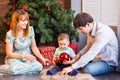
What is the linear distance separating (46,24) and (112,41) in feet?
3.05

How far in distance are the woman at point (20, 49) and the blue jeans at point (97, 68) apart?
51 cm

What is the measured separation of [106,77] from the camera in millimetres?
2699

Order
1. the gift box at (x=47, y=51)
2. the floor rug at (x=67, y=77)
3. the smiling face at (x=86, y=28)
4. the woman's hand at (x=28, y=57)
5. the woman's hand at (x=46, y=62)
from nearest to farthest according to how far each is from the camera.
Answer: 1. the floor rug at (x=67, y=77)
2. the smiling face at (x=86, y=28)
3. the woman's hand at (x=28, y=57)
4. the woman's hand at (x=46, y=62)
5. the gift box at (x=47, y=51)

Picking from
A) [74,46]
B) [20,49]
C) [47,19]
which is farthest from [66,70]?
[47,19]

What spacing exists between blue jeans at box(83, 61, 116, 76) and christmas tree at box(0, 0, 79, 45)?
2.28ft

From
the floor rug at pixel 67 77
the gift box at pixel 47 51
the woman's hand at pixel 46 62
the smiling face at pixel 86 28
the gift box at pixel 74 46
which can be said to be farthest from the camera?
the gift box at pixel 74 46

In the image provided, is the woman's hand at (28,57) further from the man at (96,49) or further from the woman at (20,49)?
the man at (96,49)

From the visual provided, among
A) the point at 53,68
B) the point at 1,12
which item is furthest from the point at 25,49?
the point at 1,12

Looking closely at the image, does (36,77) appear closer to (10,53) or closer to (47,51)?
(10,53)

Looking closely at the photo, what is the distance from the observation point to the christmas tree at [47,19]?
128 inches

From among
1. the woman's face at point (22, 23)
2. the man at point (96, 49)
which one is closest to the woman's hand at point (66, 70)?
the man at point (96, 49)

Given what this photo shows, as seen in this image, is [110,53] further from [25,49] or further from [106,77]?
[25,49]

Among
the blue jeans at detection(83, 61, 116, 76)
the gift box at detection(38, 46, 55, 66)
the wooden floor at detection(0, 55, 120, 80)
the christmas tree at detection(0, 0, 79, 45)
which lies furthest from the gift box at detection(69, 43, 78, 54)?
the wooden floor at detection(0, 55, 120, 80)

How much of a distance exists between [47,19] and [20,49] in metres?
0.57
